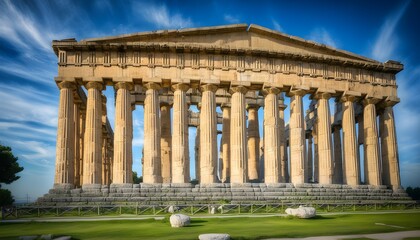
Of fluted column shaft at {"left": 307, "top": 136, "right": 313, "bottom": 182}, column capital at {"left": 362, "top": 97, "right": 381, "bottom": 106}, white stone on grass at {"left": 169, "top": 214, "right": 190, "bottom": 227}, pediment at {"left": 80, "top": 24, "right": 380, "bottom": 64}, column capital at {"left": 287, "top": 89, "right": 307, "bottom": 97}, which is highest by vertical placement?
pediment at {"left": 80, "top": 24, "right": 380, "bottom": 64}

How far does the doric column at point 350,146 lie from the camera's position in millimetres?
33875

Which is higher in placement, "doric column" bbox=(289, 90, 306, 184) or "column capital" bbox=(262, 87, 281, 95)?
"column capital" bbox=(262, 87, 281, 95)

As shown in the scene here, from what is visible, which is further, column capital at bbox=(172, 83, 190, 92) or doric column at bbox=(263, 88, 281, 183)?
column capital at bbox=(172, 83, 190, 92)

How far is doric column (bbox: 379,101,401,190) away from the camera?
35.6 m

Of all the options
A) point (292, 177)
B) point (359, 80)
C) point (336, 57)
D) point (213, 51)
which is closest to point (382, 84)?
point (359, 80)

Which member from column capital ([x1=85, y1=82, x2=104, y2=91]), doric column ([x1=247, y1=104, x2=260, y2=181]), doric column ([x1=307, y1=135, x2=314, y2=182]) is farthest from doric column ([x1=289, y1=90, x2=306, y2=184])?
doric column ([x1=307, y1=135, x2=314, y2=182])

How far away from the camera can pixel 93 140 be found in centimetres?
2991

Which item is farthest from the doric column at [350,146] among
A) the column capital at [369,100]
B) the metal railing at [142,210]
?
the metal railing at [142,210]

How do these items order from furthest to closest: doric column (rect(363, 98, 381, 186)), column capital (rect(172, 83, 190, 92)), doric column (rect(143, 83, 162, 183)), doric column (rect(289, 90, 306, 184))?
doric column (rect(363, 98, 381, 186)), doric column (rect(289, 90, 306, 184)), column capital (rect(172, 83, 190, 92)), doric column (rect(143, 83, 162, 183))

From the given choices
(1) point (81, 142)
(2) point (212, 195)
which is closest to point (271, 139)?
(2) point (212, 195)

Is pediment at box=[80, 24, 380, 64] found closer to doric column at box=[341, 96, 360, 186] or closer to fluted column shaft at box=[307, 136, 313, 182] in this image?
doric column at box=[341, 96, 360, 186]

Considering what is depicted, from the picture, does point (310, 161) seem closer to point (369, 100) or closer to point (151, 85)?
point (369, 100)

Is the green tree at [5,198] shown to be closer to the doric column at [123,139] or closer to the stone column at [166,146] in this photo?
the stone column at [166,146]

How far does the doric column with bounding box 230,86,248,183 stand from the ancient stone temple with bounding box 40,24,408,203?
85 millimetres
